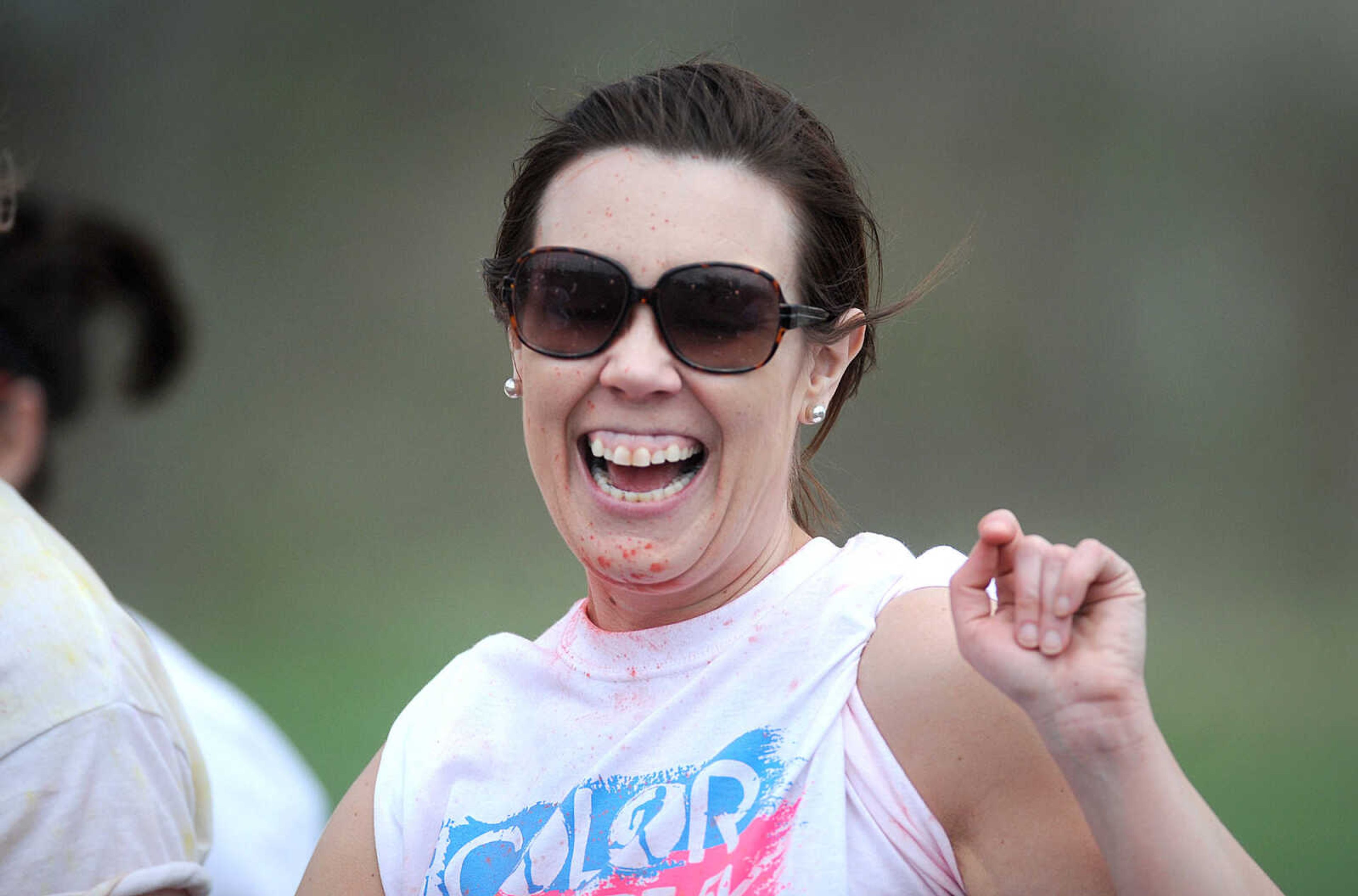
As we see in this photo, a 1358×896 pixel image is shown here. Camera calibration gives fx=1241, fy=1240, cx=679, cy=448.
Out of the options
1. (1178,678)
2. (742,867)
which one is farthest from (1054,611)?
(1178,678)

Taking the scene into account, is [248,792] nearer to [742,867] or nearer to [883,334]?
[742,867]

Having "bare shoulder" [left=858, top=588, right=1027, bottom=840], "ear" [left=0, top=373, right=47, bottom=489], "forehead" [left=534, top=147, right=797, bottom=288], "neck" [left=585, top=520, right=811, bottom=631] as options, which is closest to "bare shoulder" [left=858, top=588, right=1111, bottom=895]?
"bare shoulder" [left=858, top=588, right=1027, bottom=840]

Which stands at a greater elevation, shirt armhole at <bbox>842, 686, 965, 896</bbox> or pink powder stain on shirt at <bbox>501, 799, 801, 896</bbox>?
shirt armhole at <bbox>842, 686, 965, 896</bbox>

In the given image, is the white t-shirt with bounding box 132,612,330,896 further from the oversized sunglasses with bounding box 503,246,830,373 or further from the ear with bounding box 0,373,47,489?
the oversized sunglasses with bounding box 503,246,830,373

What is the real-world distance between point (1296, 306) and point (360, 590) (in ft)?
11.3

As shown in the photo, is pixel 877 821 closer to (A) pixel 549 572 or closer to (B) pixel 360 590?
(A) pixel 549 572

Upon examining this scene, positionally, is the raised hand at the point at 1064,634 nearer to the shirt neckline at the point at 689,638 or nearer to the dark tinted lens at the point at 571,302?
the shirt neckline at the point at 689,638

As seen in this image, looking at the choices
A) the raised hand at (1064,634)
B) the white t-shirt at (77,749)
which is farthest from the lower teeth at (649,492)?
the white t-shirt at (77,749)

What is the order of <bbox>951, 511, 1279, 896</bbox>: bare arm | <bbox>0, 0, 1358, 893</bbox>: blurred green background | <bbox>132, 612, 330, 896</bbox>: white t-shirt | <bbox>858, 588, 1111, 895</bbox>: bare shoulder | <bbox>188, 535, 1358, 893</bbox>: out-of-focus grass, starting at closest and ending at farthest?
<bbox>951, 511, 1279, 896</bbox>: bare arm, <bbox>858, 588, 1111, 895</bbox>: bare shoulder, <bbox>132, 612, 330, 896</bbox>: white t-shirt, <bbox>188, 535, 1358, 893</bbox>: out-of-focus grass, <bbox>0, 0, 1358, 893</bbox>: blurred green background

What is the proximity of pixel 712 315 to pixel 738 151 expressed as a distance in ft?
0.79

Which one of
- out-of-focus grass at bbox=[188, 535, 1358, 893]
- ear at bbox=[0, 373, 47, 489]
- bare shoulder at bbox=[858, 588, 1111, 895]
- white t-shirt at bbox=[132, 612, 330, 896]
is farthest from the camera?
out-of-focus grass at bbox=[188, 535, 1358, 893]

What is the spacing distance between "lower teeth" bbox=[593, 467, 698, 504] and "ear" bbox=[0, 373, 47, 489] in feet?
4.04

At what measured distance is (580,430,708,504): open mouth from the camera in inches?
60.8

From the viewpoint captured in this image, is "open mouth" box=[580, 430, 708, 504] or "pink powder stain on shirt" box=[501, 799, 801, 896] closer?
"pink powder stain on shirt" box=[501, 799, 801, 896]
